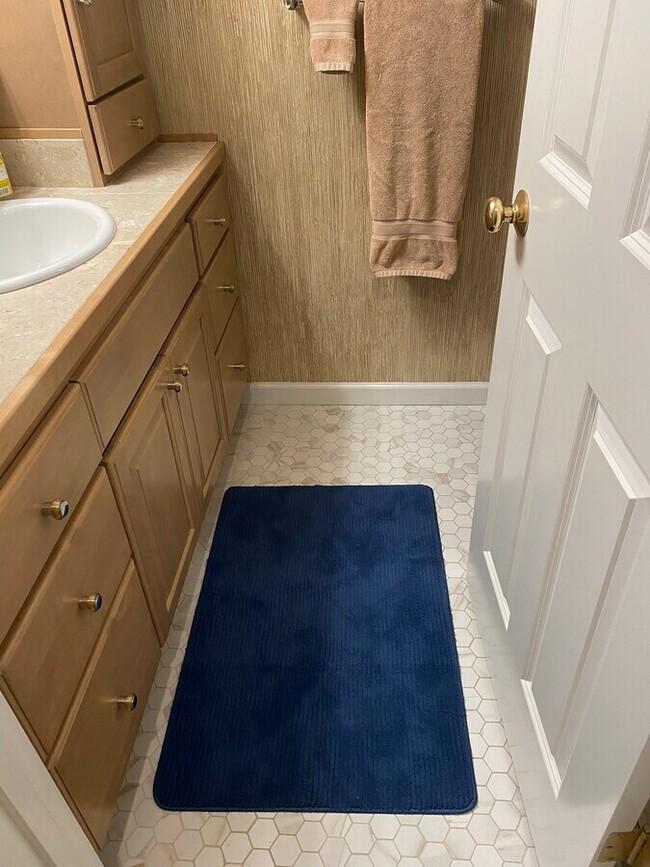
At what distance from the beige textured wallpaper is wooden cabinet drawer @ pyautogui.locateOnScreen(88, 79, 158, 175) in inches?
3.7

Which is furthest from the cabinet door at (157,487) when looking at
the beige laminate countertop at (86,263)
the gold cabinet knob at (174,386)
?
the beige laminate countertop at (86,263)

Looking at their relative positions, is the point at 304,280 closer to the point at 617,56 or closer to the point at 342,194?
the point at 342,194

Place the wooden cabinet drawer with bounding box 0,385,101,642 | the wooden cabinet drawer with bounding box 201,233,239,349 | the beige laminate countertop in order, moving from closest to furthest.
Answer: the wooden cabinet drawer with bounding box 0,385,101,642 < the beige laminate countertop < the wooden cabinet drawer with bounding box 201,233,239,349

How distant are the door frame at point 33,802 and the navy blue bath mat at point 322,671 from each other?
416 mm

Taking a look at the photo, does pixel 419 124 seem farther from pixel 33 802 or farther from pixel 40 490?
pixel 33 802

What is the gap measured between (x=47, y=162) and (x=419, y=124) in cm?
86

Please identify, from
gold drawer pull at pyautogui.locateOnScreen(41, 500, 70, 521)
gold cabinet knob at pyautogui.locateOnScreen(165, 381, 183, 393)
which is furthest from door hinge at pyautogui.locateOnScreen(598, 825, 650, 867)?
gold cabinet knob at pyautogui.locateOnScreen(165, 381, 183, 393)

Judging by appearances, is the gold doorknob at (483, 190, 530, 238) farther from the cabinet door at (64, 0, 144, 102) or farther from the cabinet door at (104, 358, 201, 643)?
the cabinet door at (64, 0, 144, 102)

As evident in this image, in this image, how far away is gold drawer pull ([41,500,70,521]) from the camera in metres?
0.87

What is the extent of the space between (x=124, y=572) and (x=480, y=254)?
133 centimetres

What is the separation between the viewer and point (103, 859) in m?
1.18

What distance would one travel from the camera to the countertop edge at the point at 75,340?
807 millimetres

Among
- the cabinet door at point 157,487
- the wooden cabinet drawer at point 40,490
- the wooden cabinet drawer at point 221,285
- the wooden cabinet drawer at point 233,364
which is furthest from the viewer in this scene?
the wooden cabinet drawer at point 233,364

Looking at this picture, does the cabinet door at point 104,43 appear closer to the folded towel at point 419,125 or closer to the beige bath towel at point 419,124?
the beige bath towel at point 419,124
